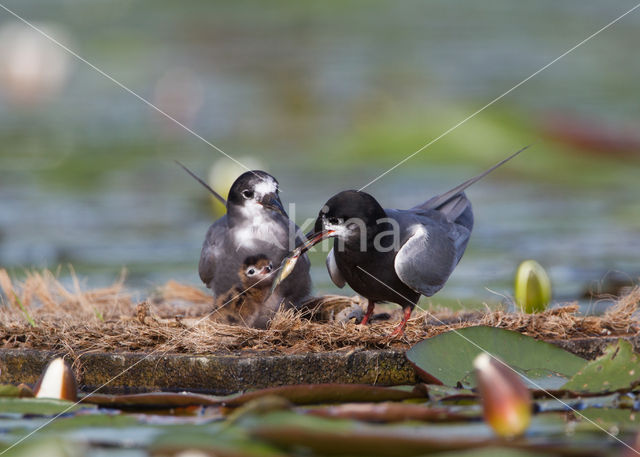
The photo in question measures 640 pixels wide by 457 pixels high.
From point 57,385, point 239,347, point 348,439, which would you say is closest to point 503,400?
point 348,439

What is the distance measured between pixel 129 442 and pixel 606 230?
7.11 meters

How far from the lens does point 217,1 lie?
22.4m

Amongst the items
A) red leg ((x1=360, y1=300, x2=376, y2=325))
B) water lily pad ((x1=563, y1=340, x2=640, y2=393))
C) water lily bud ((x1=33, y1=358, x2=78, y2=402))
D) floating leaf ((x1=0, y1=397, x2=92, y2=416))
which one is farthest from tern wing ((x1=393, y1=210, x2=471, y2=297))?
floating leaf ((x1=0, y1=397, x2=92, y2=416))

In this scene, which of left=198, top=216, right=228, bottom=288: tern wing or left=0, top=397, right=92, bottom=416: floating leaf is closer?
left=0, top=397, right=92, bottom=416: floating leaf

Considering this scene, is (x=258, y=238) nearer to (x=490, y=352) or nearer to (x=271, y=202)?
(x=271, y=202)

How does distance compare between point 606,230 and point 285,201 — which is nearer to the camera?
point 606,230

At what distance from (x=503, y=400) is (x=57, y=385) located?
1.72 metres

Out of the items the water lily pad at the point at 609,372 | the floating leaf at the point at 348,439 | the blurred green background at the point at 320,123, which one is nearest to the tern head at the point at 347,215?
the water lily pad at the point at 609,372

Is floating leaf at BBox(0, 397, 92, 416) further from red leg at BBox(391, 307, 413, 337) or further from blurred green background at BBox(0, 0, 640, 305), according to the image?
blurred green background at BBox(0, 0, 640, 305)

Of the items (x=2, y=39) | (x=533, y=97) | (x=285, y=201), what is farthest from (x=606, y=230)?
(x=2, y=39)

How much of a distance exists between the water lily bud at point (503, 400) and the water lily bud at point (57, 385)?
1617mm

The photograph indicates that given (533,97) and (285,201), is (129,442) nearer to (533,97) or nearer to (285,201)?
(285,201)

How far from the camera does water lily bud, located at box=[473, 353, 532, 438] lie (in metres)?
3.22

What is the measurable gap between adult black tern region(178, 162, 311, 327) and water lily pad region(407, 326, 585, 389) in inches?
36.7
